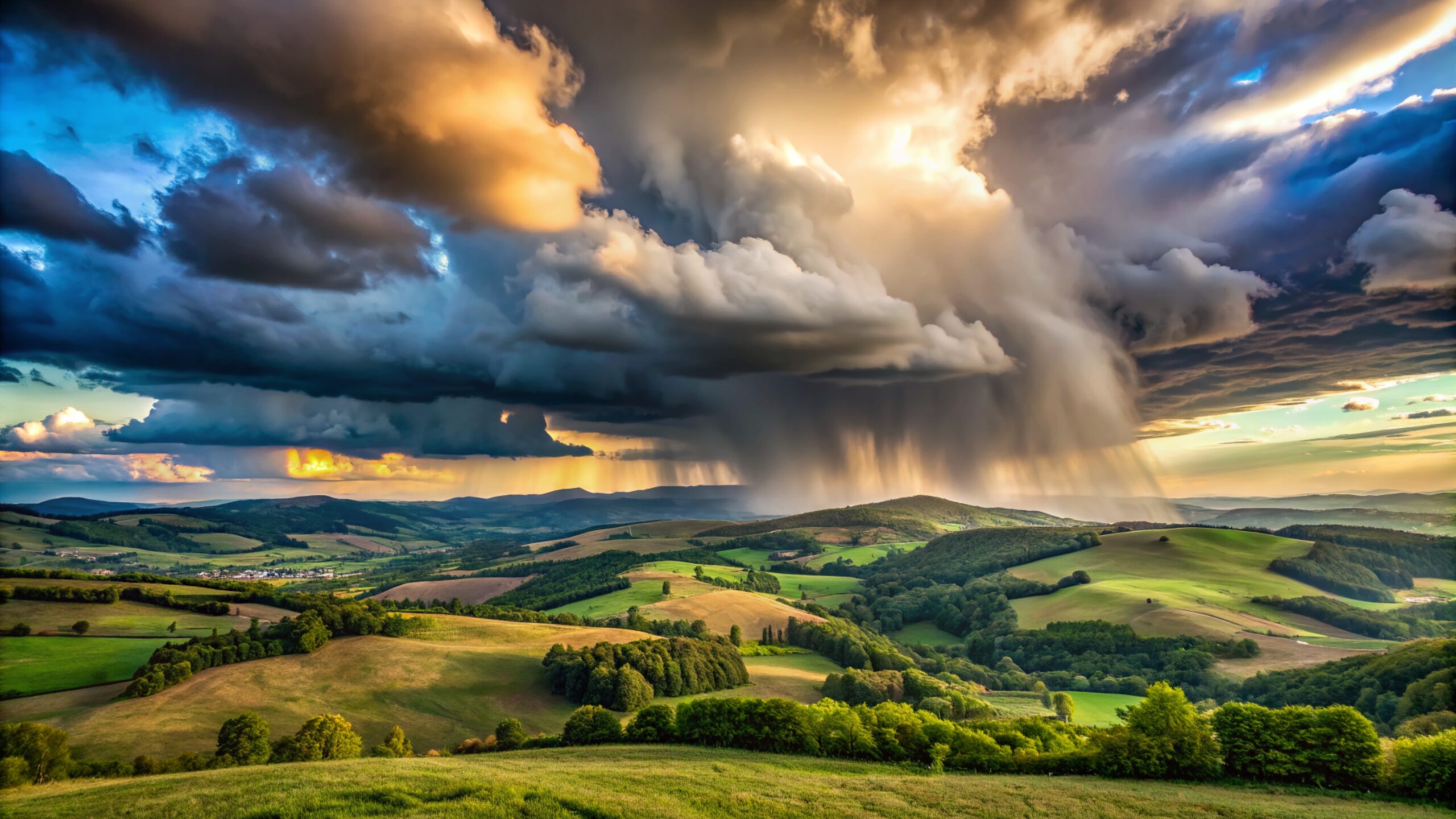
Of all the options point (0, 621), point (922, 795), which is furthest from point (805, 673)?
point (0, 621)

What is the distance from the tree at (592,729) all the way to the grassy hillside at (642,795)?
73.4 feet

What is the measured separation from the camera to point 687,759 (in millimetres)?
49219

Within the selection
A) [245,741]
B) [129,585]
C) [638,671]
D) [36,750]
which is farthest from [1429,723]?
[129,585]

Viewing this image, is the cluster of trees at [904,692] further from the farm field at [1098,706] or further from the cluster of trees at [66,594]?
the cluster of trees at [66,594]

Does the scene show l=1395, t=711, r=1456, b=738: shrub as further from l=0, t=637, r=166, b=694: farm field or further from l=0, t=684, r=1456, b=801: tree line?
l=0, t=637, r=166, b=694: farm field

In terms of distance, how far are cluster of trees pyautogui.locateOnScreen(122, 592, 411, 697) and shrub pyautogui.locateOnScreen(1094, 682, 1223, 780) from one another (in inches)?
4762

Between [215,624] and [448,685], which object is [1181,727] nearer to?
[448,685]

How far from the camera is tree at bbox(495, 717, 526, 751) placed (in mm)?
77438

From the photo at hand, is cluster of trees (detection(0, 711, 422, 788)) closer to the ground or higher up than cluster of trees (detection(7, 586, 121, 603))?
closer to the ground

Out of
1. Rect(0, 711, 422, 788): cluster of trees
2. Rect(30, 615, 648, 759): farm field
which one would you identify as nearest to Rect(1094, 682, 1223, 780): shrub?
Rect(0, 711, 422, 788): cluster of trees

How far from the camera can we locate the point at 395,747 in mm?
74625

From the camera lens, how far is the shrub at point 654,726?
207 feet

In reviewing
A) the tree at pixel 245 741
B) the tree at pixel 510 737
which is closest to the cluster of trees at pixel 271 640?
the tree at pixel 245 741

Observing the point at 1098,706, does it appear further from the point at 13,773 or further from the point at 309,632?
the point at 13,773
